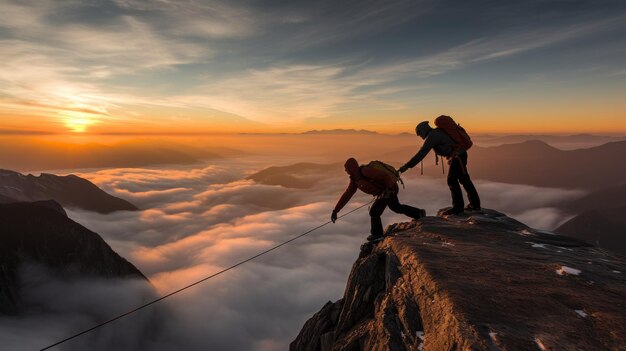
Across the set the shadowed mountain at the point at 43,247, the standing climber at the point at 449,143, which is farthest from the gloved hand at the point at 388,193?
the shadowed mountain at the point at 43,247

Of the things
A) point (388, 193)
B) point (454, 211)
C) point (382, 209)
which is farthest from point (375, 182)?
point (454, 211)

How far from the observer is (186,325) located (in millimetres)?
145625

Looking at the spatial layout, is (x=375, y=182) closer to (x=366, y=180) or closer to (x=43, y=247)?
(x=366, y=180)

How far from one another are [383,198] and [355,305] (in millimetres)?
3539

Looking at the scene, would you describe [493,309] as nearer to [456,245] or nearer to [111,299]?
[456,245]

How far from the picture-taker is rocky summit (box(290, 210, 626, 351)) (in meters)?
4.57

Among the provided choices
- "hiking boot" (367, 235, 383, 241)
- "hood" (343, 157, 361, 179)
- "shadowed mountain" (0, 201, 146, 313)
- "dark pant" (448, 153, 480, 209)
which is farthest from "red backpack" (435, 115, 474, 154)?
"shadowed mountain" (0, 201, 146, 313)

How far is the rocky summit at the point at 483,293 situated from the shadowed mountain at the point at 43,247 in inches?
5310

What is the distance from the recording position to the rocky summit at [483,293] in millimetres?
4574

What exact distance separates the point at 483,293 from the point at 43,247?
144 m

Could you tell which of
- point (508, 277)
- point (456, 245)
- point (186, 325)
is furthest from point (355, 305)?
point (186, 325)

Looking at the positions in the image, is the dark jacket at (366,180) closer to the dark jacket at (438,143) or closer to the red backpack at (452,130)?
the dark jacket at (438,143)

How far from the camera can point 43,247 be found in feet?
356

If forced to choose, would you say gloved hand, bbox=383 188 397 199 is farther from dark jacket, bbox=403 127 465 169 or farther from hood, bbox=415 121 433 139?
hood, bbox=415 121 433 139
